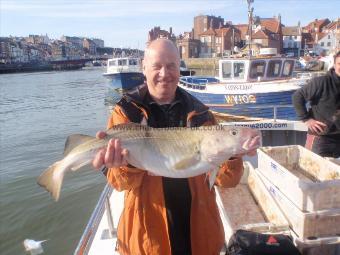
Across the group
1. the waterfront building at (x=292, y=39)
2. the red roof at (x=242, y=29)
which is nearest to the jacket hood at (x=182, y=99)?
the red roof at (x=242, y=29)

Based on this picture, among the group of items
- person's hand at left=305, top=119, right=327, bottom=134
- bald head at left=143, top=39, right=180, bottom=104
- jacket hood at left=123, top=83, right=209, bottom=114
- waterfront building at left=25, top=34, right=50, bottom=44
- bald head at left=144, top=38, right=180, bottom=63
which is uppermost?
waterfront building at left=25, top=34, right=50, bottom=44

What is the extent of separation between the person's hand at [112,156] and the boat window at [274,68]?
1435cm

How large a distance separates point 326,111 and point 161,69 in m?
3.74

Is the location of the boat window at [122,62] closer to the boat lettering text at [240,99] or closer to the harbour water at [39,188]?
the harbour water at [39,188]

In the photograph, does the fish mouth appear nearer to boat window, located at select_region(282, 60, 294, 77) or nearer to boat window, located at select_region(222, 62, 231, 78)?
boat window, located at select_region(222, 62, 231, 78)

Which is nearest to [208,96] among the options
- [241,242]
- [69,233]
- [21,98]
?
[69,233]

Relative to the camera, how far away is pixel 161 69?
9.61 feet

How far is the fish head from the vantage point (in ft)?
8.65

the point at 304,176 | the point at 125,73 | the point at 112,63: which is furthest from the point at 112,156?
the point at 112,63

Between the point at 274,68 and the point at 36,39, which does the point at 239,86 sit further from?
the point at 36,39

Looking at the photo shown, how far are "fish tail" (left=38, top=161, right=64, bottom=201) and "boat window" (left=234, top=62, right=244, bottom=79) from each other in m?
13.9

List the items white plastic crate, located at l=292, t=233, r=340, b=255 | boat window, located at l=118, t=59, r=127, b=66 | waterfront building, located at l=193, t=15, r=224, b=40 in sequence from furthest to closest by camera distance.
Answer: waterfront building, located at l=193, t=15, r=224, b=40 < boat window, located at l=118, t=59, r=127, b=66 < white plastic crate, located at l=292, t=233, r=340, b=255

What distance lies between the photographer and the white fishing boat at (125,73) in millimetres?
31359

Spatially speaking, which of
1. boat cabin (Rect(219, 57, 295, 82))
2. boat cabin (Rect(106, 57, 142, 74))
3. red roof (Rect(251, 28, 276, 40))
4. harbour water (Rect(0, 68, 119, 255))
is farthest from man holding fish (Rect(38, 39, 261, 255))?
red roof (Rect(251, 28, 276, 40))
